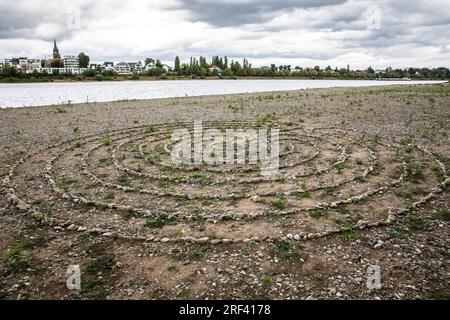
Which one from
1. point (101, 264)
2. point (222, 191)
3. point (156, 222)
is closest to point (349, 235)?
point (222, 191)

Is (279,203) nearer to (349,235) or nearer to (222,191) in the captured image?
(222,191)

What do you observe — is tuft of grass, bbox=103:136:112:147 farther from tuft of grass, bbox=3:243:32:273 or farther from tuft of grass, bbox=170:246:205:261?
tuft of grass, bbox=170:246:205:261

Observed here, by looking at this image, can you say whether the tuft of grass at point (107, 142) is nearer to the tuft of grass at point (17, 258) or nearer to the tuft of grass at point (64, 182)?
the tuft of grass at point (64, 182)

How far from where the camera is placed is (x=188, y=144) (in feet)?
62.3

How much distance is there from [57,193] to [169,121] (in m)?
15.4

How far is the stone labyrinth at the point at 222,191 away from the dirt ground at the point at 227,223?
52 mm

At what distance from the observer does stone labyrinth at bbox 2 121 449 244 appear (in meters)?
9.55

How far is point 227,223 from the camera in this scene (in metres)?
9.76

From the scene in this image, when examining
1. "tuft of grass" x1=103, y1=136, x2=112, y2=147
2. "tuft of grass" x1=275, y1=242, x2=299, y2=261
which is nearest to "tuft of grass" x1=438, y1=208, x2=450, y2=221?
"tuft of grass" x1=275, y1=242, x2=299, y2=261

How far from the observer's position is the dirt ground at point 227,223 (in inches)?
283

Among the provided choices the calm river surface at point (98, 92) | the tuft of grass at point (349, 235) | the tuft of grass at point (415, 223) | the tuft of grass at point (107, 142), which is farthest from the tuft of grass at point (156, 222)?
the calm river surface at point (98, 92)

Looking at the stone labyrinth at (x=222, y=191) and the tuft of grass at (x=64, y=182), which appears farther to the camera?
the tuft of grass at (x=64, y=182)

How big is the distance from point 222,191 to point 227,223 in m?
2.58

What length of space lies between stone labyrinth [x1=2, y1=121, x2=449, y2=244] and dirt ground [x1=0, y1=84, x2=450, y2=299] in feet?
→ 0.17
